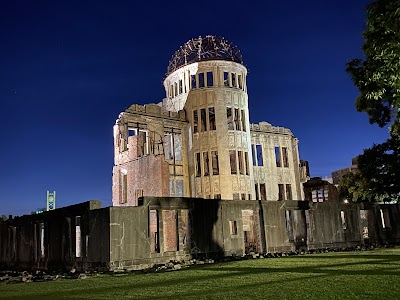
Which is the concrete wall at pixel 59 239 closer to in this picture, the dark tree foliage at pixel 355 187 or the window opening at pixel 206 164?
the window opening at pixel 206 164

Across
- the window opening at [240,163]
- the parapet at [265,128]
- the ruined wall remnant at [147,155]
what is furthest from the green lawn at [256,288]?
the parapet at [265,128]

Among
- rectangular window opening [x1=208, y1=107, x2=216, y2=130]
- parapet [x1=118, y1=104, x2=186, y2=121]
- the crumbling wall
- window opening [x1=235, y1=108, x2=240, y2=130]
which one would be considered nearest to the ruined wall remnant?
parapet [x1=118, y1=104, x2=186, y2=121]

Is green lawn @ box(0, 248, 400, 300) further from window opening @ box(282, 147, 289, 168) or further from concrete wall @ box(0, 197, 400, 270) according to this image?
window opening @ box(282, 147, 289, 168)

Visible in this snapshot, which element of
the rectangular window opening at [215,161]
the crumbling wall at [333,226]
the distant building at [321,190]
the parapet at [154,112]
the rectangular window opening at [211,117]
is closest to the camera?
the crumbling wall at [333,226]

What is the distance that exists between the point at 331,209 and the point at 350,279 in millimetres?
14706

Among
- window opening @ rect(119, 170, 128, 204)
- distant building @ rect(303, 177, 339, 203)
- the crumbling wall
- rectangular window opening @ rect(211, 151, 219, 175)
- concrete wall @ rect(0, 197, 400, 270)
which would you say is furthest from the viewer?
distant building @ rect(303, 177, 339, 203)

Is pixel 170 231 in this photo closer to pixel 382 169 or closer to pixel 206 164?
pixel 206 164

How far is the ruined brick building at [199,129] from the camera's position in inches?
1189

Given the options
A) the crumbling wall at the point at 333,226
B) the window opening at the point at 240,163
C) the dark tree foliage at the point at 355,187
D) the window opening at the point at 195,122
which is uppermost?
Answer: the window opening at the point at 195,122

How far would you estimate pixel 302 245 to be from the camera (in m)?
20.4

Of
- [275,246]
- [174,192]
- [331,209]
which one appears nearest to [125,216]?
[275,246]

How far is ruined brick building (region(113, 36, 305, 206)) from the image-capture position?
30.2 metres

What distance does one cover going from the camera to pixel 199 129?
32438mm

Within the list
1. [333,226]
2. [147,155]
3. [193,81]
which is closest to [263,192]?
[193,81]
